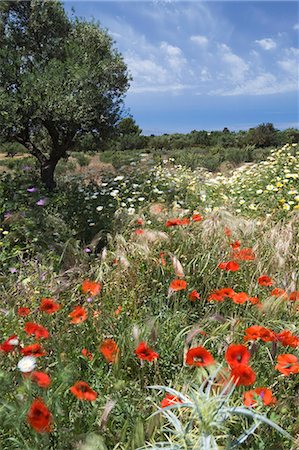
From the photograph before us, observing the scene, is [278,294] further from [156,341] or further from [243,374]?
[243,374]

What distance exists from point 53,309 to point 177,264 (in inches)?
35.9

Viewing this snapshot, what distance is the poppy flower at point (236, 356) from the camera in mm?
1681

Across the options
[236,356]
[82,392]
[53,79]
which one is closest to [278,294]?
[236,356]

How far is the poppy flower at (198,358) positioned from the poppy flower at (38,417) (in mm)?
599

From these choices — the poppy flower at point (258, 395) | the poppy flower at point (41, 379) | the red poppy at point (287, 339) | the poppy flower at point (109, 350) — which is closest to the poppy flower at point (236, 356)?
the poppy flower at point (258, 395)

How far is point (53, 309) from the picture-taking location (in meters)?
2.04

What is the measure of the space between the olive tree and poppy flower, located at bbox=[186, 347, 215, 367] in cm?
569

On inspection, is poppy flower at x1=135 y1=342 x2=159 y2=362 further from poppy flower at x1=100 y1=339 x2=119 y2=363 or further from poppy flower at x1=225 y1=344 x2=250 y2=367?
poppy flower at x1=225 y1=344 x2=250 y2=367

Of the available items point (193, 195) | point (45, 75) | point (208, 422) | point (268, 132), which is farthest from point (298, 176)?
point (268, 132)

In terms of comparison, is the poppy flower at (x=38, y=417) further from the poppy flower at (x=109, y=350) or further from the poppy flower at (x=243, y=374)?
the poppy flower at (x=243, y=374)

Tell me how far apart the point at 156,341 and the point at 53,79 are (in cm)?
566

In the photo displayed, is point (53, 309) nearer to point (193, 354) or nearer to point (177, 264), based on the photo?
point (193, 354)

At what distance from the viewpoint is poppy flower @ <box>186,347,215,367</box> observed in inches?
68.5

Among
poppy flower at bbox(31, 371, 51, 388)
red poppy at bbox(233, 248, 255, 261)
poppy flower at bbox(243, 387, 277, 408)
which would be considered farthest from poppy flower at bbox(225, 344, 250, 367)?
red poppy at bbox(233, 248, 255, 261)
